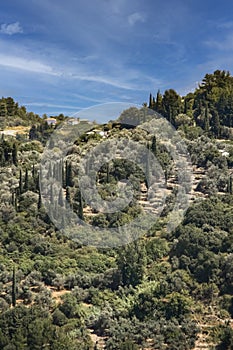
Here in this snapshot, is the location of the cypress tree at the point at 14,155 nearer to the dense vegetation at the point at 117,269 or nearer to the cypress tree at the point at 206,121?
the dense vegetation at the point at 117,269

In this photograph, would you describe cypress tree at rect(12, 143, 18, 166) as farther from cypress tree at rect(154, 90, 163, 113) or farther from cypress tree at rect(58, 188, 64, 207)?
cypress tree at rect(154, 90, 163, 113)

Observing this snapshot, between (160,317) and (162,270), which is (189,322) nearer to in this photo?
(160,317)

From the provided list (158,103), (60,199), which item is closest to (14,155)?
(60,199)

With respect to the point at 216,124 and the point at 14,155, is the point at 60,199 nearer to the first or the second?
the point at 14,155

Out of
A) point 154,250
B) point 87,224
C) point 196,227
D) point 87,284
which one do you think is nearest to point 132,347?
point 87,284

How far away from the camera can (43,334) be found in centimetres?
1599

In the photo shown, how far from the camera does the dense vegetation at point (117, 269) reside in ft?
57.5

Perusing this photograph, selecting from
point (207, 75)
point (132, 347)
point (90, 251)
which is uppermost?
point (207, 75)

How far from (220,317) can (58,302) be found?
24.9ft

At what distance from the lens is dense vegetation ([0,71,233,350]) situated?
17516mm

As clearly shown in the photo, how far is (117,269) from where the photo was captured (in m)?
22.8

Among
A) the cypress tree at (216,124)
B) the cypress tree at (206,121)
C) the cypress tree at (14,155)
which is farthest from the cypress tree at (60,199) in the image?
the cypress tree at (216,124)

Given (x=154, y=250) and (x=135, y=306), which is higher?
(x=154, y=250)

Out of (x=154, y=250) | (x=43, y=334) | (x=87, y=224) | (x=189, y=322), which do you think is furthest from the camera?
(x=87, y=224)
